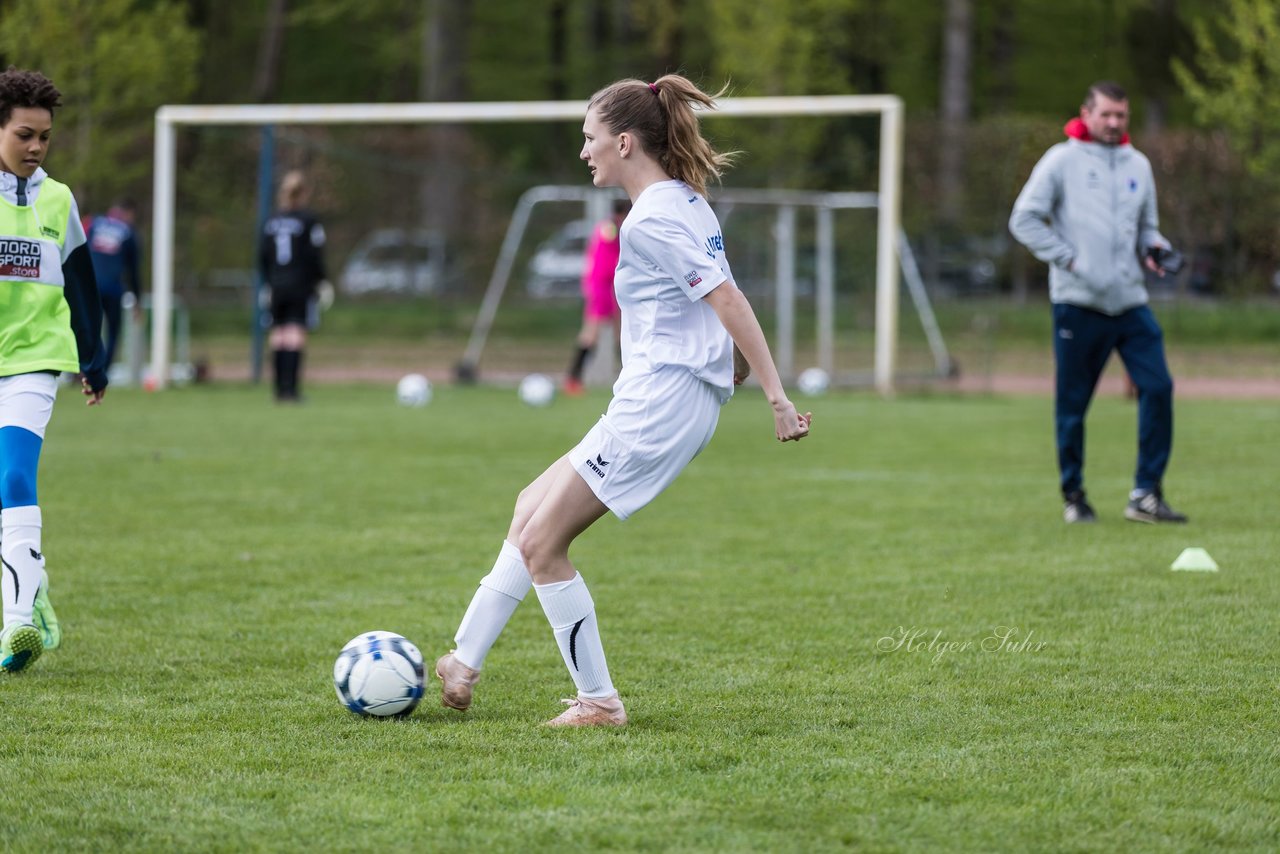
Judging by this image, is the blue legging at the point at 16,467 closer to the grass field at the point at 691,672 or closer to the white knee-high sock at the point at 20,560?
the white knee-high sock at the point at 20,560

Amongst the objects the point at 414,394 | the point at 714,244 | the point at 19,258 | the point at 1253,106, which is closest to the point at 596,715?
the point at 714,244

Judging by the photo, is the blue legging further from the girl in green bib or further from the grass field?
the grass field

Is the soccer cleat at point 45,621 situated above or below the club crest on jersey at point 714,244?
below

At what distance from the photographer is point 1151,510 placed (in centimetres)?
848

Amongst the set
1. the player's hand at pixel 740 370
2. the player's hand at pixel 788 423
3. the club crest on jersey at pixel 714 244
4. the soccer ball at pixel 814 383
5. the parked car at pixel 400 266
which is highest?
the club crest on jersey at pixel 714 244

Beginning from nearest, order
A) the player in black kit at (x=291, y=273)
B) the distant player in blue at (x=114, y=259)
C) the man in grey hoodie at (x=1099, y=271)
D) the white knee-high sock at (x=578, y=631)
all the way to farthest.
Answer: the white knee-high sock at (x=578, y=631) < the man in grey hoodie at (x=1099, y=271) < the player in black kit at (x=291, y=273) < the distant player in blue at (x=114, y=259)

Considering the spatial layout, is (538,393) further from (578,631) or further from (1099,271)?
(578,631)

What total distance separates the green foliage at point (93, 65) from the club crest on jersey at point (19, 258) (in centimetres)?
1660

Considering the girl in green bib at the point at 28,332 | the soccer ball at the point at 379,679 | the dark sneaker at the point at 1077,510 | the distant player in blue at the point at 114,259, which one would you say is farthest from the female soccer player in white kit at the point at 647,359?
the distant player in blue at the point at 114,259

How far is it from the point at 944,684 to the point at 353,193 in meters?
21.4

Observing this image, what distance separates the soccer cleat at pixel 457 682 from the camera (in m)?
4.57

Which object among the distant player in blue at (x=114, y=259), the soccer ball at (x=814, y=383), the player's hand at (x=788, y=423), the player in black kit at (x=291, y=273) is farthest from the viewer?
the soccer ball at (x=814, y=383)

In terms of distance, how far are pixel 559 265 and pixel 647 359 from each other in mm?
17828

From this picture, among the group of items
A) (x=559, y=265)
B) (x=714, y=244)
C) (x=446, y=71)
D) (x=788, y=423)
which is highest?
(x=446, y=71)
